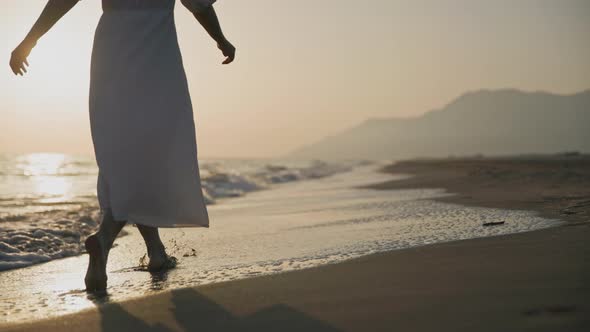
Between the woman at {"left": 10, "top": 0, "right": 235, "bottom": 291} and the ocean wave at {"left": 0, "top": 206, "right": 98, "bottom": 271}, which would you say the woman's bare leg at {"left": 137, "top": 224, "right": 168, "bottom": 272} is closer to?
the woman at {"left": 10, "top": 0, "right": 235, "bottom": 291}

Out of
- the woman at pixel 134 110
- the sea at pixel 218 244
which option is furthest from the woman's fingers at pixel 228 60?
the sea at pixel 218 244

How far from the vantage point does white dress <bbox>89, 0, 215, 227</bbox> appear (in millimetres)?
3180

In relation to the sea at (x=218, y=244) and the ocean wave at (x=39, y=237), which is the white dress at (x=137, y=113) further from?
the ocean wave at (x=39, y=237)

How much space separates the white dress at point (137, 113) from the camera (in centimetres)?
318

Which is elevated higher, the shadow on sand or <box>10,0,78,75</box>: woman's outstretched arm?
<box>10,0,78,75</box>: woman's outstretched arm

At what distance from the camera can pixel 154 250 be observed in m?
3.60

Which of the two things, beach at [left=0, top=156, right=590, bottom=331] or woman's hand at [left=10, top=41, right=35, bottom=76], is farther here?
woman's hand at [left=10, top=41, right=35, bottom=76]

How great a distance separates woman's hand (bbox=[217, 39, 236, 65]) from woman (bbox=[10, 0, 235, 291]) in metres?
0.17

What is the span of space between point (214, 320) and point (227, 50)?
167cm

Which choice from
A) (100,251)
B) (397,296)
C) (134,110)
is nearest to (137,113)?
(134,110)

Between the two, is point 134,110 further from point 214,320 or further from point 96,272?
point 214,320

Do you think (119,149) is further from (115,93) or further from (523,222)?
(523,222)

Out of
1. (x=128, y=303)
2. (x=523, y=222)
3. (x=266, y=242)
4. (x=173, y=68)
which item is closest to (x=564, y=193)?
(x=523, y=222)

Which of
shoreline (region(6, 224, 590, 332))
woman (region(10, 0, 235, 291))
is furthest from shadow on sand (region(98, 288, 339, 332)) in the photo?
woman (region(10, 0, 235, 291))
